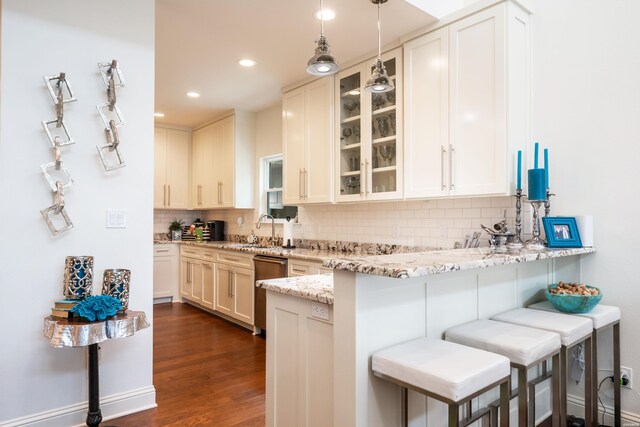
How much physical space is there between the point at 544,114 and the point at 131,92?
2.73 meters

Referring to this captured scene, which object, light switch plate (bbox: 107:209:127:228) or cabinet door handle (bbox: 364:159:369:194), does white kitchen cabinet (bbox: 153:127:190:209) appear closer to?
light switch plate (bbox: 107:209:127:228)

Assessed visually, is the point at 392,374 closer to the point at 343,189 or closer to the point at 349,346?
the point at 349,346

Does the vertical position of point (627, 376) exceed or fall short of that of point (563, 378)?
it falls short

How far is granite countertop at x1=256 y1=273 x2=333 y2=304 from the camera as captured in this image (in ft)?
5.45

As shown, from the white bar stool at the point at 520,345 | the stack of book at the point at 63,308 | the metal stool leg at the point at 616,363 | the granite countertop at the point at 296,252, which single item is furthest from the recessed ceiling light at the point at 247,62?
the metal stool leg at the point at 616,363

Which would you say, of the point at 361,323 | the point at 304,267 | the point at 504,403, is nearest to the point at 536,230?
the point at 504,403

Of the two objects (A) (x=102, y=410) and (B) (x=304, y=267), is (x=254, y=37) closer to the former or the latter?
(B) (x=304, y=267)

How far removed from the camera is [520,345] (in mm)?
1642

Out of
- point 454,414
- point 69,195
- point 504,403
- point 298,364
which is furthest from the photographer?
point 69,195

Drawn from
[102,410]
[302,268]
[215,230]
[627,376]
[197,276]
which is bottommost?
[102,410]

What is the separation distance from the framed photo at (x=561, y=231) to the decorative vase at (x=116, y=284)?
8.29 ft

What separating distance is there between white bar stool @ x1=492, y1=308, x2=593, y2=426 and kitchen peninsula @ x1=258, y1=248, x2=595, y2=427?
0.47 ft

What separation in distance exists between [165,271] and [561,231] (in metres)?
5.20

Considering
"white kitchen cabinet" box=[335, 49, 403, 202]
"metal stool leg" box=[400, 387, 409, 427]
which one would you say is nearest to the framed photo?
"white kitchen cabinet" box=[335, 49, 403, 202]
